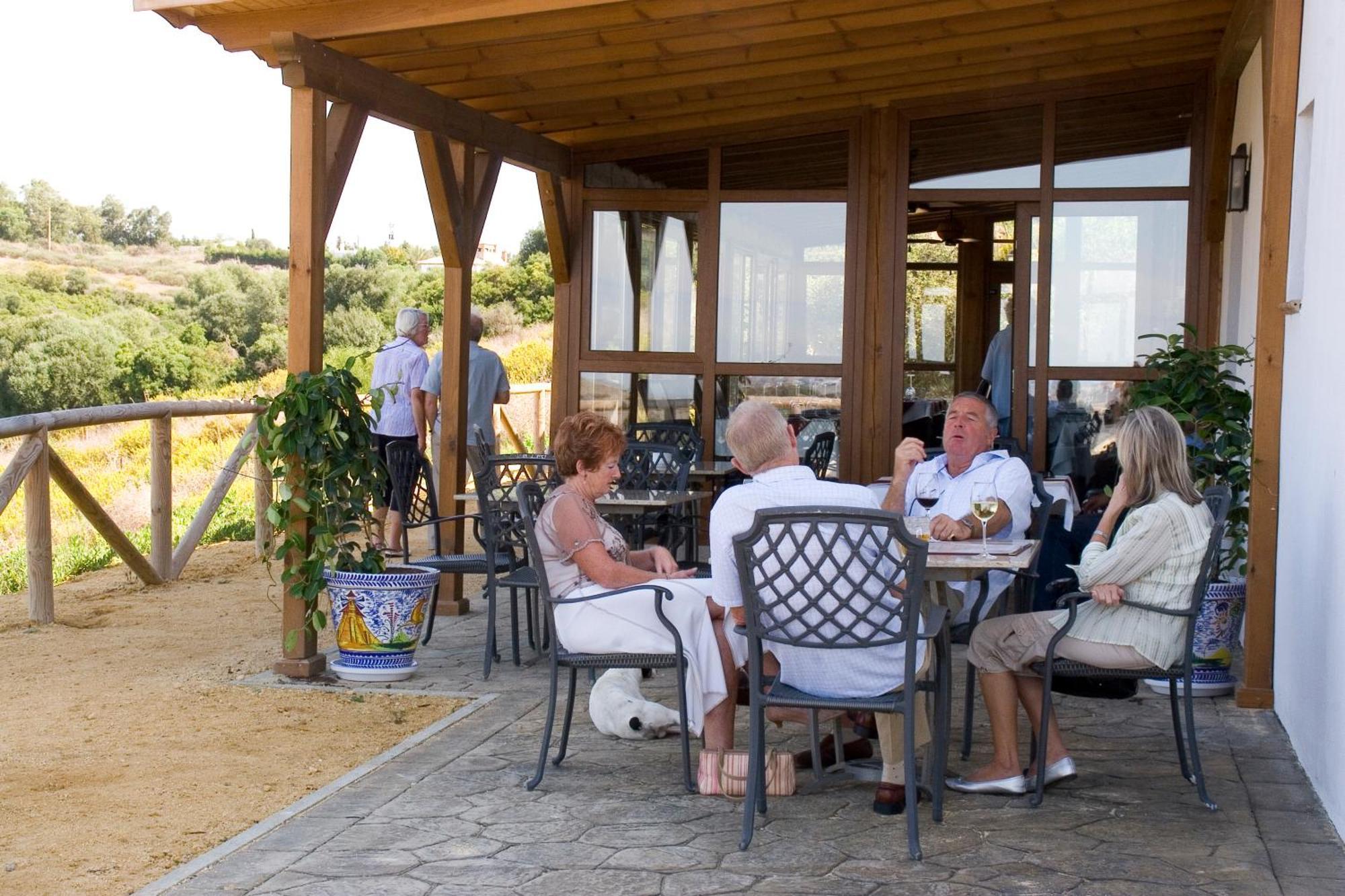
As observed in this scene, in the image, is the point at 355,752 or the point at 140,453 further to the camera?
the point at 140,453

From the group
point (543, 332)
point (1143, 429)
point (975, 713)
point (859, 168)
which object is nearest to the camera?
point (1143, 429)

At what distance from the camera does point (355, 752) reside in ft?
15.6

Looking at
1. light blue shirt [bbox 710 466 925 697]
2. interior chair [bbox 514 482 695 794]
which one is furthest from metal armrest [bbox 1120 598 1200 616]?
interior chair [bbox 514 482 695 794]

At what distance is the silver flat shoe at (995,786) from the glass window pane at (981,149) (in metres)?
4.91

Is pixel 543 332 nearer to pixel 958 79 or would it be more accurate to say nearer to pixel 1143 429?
pixel 958 79

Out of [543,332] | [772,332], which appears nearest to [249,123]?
[543,332]

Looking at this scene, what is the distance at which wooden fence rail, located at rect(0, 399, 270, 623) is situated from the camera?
7008 mm

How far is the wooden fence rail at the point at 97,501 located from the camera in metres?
7.01

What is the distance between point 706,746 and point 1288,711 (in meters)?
2.06

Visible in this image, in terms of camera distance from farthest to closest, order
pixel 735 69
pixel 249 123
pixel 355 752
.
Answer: pixel 249 123 < pixel 735 69 < pixel 355 752

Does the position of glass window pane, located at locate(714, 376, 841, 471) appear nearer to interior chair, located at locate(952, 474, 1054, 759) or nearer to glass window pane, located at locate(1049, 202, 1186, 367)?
glass window pane, located at locate(1049, 202, 1186, 367)

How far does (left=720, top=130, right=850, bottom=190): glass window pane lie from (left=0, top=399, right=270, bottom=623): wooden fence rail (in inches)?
125

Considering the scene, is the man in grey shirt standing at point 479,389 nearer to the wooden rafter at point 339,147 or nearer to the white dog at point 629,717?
the wooden rafter at point 339,147

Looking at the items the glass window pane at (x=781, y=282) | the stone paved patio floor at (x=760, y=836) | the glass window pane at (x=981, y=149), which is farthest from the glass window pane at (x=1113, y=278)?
the stone paved patio floor at (x=760, y=836)
